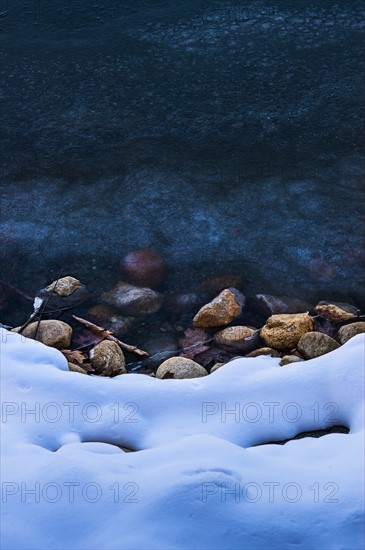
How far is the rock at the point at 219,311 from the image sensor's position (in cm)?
316

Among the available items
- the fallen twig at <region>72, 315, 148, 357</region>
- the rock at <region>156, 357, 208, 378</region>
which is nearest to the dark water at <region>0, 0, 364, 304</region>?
the fallen twig at <region>72, 315, 148, 357</region>

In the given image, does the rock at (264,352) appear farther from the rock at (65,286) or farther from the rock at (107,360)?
the rock at (65,286)

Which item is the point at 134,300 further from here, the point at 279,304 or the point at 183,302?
the point at 279,304

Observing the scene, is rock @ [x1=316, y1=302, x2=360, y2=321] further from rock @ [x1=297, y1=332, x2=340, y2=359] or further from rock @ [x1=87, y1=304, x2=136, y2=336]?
rock @ [x1=87, y1=304, x2=136, y2=336]

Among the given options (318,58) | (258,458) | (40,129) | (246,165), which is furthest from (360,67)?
(258,458)

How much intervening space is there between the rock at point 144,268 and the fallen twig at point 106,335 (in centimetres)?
36

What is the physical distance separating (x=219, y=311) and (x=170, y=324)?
0.82 ft

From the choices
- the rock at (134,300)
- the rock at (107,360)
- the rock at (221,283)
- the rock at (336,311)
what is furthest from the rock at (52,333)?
the rock at (336,311)

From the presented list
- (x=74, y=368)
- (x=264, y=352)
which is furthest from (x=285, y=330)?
(x=74, y=368)

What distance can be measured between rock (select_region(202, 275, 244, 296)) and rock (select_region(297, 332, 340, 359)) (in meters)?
0.54

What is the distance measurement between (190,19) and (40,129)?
180cm

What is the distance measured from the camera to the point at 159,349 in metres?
3.11

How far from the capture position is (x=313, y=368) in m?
2.53

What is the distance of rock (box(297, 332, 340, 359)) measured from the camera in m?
2.91
